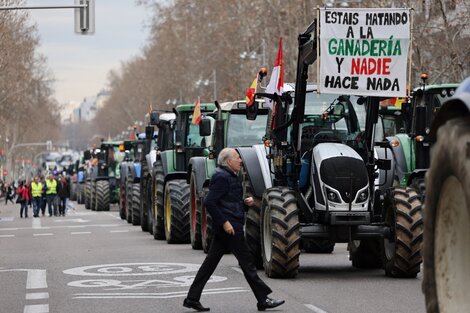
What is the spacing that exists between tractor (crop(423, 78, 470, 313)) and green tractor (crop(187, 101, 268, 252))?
1417 cm

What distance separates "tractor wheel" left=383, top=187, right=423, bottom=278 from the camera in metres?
16.7

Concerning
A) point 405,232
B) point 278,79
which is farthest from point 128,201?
point 405,232

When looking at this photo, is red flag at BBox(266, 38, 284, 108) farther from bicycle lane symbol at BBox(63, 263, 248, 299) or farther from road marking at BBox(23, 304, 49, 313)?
road marking at BBox(23, 304, 49, 313)

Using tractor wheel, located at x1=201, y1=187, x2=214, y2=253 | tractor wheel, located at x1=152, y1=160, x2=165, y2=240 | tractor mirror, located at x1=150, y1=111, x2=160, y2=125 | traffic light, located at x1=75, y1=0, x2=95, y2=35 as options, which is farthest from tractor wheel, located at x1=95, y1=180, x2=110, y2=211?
tractor wheel, located at x1=201, y1=187, x2=214, y2=253

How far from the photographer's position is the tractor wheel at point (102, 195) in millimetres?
56000

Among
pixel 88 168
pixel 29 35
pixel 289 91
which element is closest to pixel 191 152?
pixel 289 91

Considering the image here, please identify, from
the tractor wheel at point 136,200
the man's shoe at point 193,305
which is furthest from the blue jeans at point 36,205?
the man's shoe at point 193,305

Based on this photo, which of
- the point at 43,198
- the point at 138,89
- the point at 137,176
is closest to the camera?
the point at 137,176

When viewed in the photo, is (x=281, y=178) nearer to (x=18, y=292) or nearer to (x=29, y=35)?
(x=18, y=292)

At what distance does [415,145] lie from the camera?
21.5 metres

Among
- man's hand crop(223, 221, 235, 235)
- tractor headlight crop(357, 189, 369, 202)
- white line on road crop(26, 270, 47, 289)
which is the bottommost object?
white line on road crop(26, 270, 47, 289)

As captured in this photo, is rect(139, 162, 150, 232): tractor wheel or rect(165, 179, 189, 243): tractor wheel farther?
rect(139, 162, 150, 232): tractor wheel

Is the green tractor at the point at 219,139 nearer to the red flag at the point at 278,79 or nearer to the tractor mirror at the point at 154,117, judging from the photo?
the red flag at the point at 278,79

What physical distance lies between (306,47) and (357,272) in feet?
10.7
